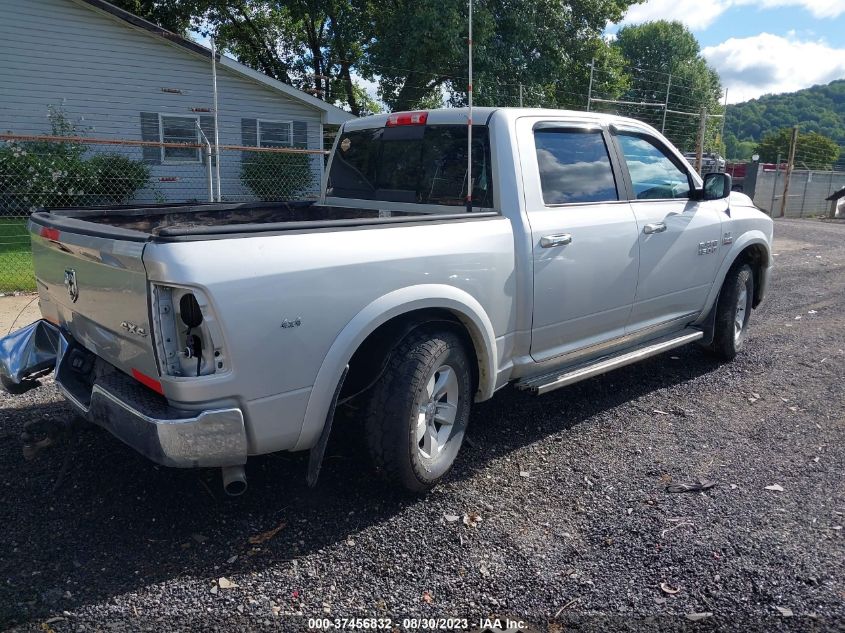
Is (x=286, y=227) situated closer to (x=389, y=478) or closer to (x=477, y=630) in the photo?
(x=389, y=478)

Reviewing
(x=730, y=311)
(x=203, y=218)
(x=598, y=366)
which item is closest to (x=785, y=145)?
(x=730, y=311)

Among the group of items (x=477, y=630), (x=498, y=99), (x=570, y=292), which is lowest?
(x=477, y=630)

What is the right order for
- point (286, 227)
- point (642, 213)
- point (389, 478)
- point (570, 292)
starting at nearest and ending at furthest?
1. point (286, 227)
2. point (389, 478)
3. point (570, 292)
4. point (642, 213)

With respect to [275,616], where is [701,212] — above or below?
above

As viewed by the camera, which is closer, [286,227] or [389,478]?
[286,227]

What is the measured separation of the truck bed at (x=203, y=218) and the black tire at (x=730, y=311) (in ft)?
9.32

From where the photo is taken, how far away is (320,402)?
10.0 feet

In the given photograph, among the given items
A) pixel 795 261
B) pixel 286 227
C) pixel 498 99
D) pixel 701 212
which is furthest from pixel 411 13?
pixel 286 227

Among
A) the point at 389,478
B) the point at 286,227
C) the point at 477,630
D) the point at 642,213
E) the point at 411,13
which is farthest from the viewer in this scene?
the point at 411,13

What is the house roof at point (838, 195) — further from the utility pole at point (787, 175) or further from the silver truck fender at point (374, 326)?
the silver truck fender at point (374, 326)

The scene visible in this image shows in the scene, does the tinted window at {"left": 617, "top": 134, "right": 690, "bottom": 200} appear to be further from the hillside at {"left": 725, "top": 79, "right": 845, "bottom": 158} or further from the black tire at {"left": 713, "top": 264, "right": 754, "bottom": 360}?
the hillside at {"left": 725, "top": 79, "right": 845, "bottom": 158}

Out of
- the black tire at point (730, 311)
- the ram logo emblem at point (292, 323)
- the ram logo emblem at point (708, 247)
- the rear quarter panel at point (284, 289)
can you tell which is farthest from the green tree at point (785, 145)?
the ram logo emblem at point (292, 323)

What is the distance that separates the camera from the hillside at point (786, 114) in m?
86.2

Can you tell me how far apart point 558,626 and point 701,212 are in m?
3.61
